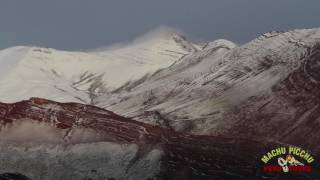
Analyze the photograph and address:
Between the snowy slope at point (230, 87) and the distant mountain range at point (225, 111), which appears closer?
the distant mountain range at point (225, 111)

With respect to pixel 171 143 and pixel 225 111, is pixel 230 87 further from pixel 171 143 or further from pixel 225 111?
pixel 171 143

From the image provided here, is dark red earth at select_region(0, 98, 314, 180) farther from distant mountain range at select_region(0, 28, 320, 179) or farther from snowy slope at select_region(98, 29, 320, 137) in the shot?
snowy slope at select_region(98, 29, 320, 137)

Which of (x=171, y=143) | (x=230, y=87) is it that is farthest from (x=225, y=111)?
(x=171, y=143)

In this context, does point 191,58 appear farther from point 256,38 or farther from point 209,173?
point 209,173

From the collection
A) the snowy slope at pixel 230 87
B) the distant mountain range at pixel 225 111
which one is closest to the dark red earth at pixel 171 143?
the distant mountain range at pixel 225 111

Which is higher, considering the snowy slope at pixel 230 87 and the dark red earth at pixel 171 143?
the snowy slope at pixel 230 87

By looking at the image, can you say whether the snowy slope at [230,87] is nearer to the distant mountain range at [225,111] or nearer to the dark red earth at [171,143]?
the distant mountain range at [225,111]

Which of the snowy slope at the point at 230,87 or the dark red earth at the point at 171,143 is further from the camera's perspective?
the snowy slope at the point at 230,87

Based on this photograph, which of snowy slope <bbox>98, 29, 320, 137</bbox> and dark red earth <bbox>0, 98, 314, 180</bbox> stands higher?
snowy slope <bbox>98, 29, 320, 137</bbox>

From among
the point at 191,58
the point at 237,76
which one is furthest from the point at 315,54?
the point at 191,58

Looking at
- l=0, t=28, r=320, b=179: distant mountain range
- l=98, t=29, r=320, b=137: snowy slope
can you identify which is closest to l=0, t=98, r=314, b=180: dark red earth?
l=0, t=28, r=320, b=179: distant mountain range

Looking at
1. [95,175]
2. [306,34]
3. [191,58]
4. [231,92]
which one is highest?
[191,58]
